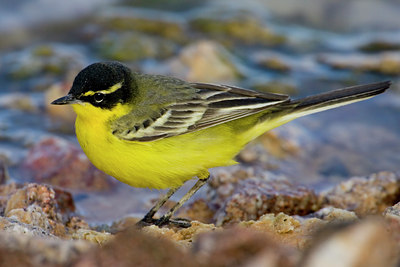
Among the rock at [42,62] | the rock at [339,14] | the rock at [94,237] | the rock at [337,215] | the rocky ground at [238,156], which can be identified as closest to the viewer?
the rocky ground at [238,156]

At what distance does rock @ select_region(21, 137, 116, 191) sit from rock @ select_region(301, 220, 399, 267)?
4.84 metres

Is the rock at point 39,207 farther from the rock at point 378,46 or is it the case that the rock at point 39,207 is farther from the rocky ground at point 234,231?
the rock at point 378,46

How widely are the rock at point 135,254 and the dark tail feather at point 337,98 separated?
3489 mm

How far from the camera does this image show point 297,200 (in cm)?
512

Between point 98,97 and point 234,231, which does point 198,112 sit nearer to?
point 98,97

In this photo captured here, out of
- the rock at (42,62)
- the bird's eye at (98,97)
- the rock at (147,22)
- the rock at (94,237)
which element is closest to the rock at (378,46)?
the rock at (147,22)

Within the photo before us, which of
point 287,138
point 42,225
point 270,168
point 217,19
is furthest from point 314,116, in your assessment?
point 42,225

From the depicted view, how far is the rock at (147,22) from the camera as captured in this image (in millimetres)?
11930

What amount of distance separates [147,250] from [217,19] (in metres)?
10.8

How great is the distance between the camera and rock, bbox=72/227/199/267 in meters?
2.23

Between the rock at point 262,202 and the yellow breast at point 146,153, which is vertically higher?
the yellow breast at point 146,153

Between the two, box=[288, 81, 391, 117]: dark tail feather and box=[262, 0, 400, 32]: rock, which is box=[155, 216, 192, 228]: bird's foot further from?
box=[262, 0, 400, 32]: rock

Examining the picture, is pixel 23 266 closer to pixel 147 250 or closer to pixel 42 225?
pixel 147 250

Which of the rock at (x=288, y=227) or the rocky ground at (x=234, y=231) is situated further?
the rock at (x=288, y=227)
